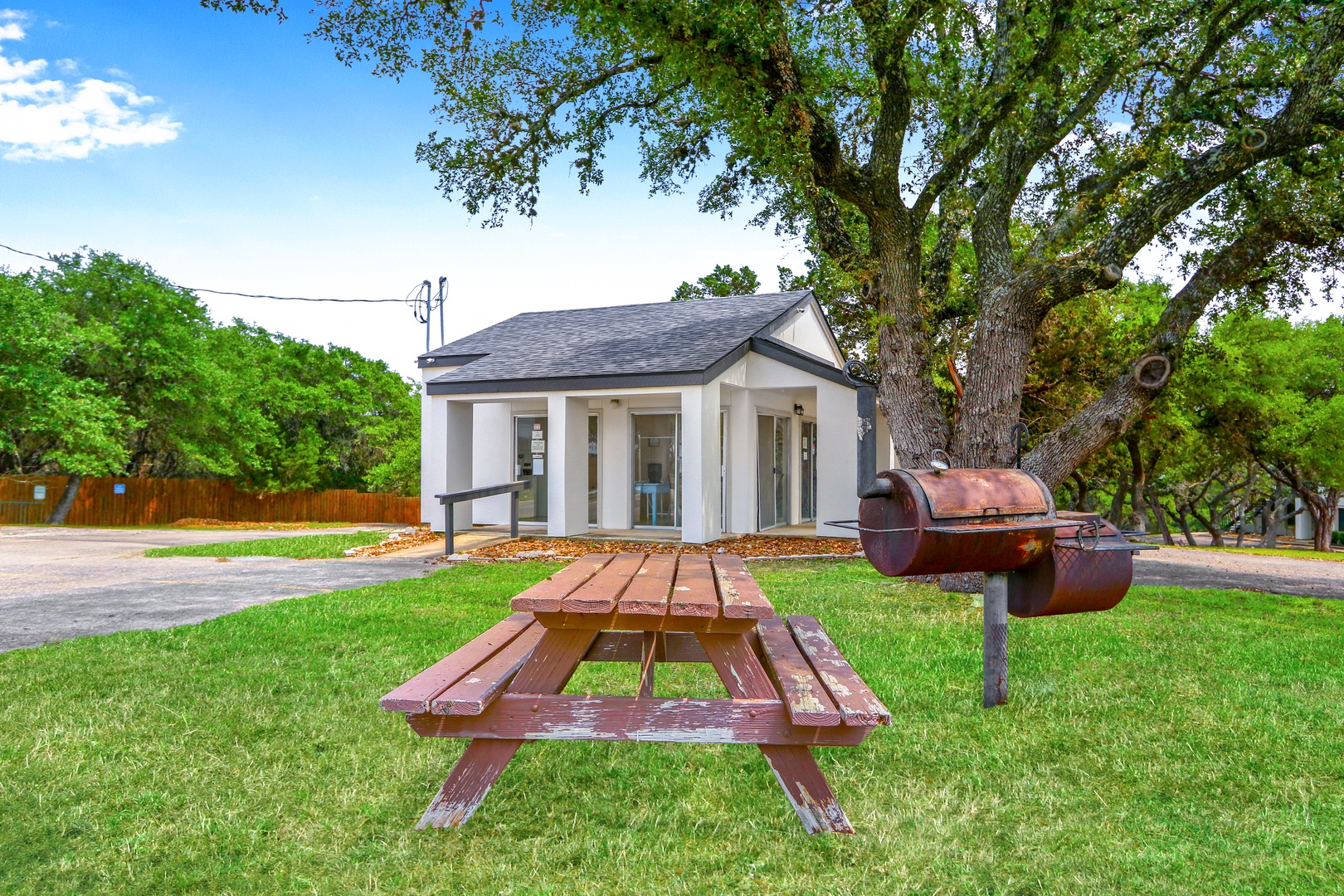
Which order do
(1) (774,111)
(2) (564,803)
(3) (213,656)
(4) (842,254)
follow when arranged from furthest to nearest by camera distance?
(4) (842,254) < (1) (774,111) < (3) (213,656) < (2) (564,803)

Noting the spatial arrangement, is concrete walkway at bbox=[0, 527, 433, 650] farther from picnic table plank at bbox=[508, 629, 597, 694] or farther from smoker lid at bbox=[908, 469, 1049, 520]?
smoker lid at bbox=[908, 469, 1049, 520]

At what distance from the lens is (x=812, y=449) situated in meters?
18.6

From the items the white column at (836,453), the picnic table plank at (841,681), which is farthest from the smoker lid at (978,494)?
the white column at (836,453)

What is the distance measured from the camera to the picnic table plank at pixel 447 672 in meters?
2.88

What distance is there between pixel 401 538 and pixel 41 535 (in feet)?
32.8

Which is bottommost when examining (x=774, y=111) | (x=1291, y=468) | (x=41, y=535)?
(x=41, y=535)

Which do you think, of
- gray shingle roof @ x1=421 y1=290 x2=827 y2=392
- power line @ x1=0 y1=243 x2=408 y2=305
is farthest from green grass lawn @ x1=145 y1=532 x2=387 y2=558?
power line @ x1=0 y1=243 x2=408 y2=305

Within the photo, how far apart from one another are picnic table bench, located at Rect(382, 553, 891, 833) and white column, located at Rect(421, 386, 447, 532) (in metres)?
13.3

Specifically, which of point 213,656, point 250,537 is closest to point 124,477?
point 250,537

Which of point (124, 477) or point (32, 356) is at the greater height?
point (32, 356)

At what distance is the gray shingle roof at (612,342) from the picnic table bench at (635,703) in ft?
33.8

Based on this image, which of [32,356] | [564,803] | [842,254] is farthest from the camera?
[32,356]

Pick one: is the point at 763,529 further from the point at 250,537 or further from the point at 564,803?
the point at 564,803

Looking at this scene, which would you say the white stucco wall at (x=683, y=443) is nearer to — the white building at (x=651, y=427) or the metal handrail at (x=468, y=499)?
the white building at (x=651, y=427)
